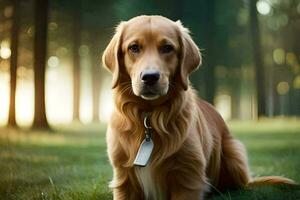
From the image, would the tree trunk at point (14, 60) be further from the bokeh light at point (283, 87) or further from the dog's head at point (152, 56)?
the bokeh light at point (283, 87)

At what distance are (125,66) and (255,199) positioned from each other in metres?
0.95

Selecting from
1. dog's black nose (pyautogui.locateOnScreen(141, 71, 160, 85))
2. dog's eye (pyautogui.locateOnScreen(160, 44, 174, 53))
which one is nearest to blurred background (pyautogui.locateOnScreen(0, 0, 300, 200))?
dog's eye (pyautogui.locateOnScreen(160, 44, 174, 53))

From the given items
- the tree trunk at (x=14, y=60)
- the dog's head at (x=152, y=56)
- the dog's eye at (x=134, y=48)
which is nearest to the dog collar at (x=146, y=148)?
the dog's head at (x=152, y=56)

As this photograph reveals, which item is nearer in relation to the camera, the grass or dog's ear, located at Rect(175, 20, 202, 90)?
dog's ear, located at Rect(175, 20, 202, 90)

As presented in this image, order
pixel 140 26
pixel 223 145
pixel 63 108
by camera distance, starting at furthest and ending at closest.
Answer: pixel 63 108 < pixel 223 145 < pixel 140 26

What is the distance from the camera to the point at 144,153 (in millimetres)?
2314

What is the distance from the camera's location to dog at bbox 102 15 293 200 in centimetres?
228

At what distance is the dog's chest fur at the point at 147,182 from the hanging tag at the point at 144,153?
0.08 m

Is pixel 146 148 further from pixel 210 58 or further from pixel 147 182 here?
pixel 210 58

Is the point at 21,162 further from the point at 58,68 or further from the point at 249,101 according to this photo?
the point at 249,101

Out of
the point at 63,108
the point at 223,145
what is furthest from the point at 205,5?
the point at 63,108

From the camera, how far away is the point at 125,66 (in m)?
2.34

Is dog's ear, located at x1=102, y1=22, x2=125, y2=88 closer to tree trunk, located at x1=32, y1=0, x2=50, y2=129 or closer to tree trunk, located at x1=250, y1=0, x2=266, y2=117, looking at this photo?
tree trunk, located at x1=32, y1=0, x2=50, y2=129

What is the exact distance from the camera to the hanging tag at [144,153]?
2291 millimetres
